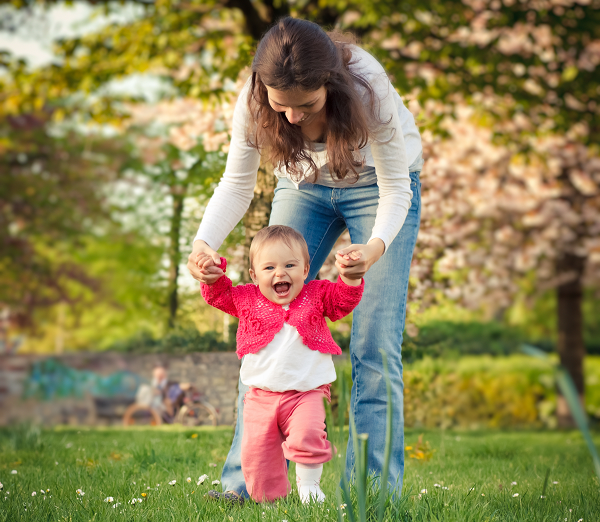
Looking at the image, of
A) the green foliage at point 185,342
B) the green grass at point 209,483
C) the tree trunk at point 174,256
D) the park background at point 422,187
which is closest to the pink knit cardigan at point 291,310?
the green grass at point 209,483

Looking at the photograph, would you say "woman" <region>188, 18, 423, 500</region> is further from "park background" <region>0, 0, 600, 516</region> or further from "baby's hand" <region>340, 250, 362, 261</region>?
"park background" <region>0, 0, 600, 516</region>

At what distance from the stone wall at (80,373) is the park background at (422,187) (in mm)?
80

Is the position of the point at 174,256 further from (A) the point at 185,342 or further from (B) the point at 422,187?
(B) the point at 422,187

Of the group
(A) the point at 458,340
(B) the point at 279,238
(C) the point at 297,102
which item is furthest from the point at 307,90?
(A) the point at 458,340

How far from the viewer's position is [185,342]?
13.3ft

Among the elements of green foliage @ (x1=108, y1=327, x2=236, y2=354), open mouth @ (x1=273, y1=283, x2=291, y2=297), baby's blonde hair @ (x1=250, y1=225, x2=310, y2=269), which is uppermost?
baby's blonde hair @ (x1=250, y1=225, x2=310, y2=269)

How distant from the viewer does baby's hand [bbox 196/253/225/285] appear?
70.6 inches

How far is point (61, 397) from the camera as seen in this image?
24.7 ft

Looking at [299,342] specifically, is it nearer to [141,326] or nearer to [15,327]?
[141,326]

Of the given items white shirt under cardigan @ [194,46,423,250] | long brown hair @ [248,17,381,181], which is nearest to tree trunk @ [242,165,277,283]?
white shirt under cardigan @ [194,46,423,250]

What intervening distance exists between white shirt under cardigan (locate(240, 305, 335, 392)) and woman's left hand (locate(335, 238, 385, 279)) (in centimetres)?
29

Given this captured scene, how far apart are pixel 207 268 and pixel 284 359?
1.21ft

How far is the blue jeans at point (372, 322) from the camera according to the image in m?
1.96

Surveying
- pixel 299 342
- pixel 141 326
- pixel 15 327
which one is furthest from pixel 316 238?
pixel 15 327
